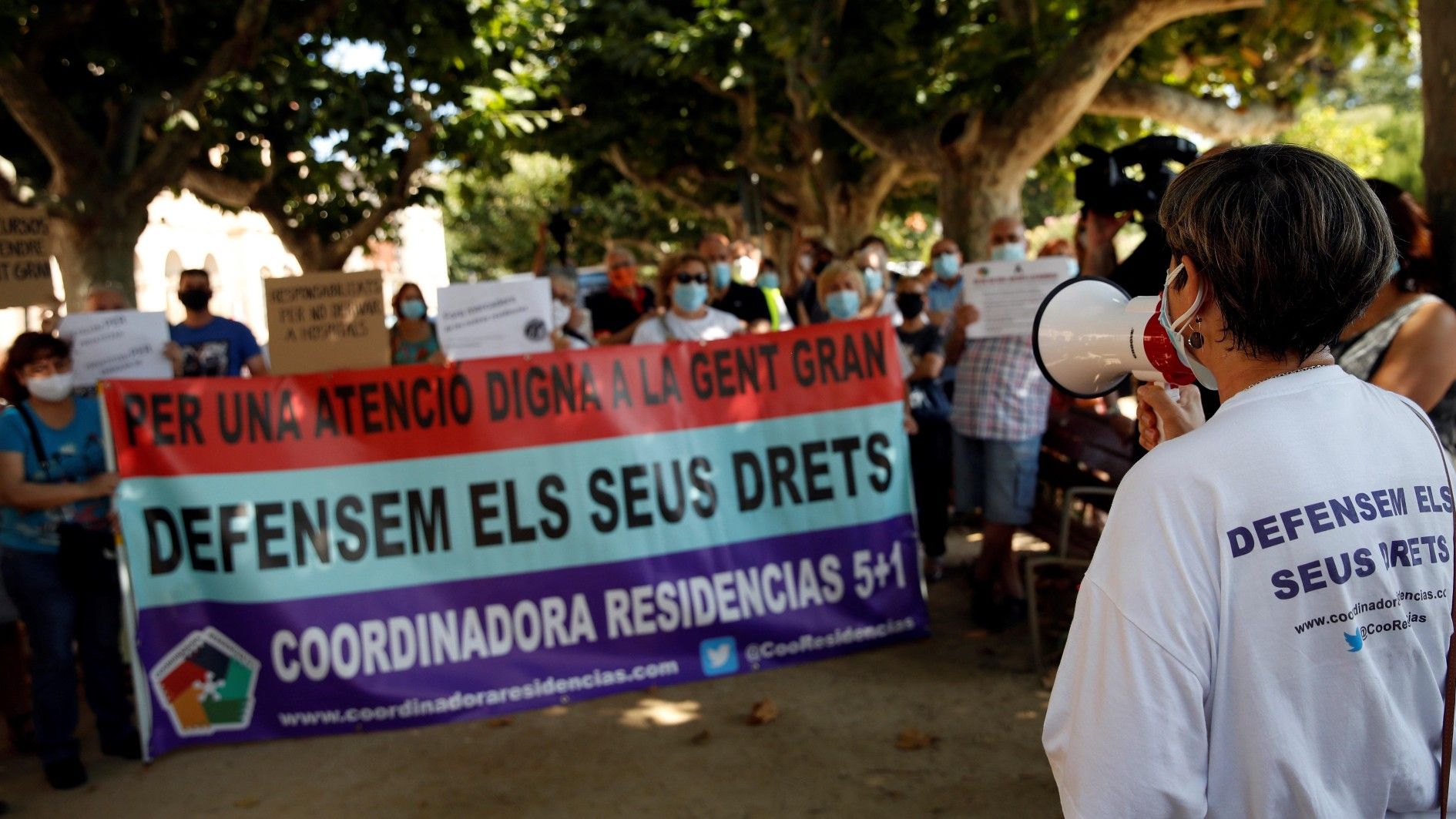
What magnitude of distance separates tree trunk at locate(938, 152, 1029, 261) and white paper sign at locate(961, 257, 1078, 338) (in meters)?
5.75

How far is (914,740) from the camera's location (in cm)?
462

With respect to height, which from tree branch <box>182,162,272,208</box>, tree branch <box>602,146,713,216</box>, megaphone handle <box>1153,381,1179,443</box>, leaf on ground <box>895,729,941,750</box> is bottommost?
leaf on ground <box>895,729,941,750</box>

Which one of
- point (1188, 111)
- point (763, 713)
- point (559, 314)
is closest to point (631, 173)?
point (1188, 111)

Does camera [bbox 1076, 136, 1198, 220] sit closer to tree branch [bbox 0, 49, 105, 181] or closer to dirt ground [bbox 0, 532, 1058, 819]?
dirt ground [bbox 0, 532, 1058, 819]

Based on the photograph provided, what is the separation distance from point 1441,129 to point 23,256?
6.26m

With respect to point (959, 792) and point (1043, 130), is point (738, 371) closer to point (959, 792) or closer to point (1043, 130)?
point (959, 792)

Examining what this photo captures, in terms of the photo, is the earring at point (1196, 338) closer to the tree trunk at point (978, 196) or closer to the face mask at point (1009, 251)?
the face mask at point (1009, 251)

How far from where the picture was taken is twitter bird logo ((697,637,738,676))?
5391 millimetres

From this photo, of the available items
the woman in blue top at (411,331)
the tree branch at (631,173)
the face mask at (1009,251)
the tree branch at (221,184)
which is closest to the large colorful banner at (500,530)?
the face mask at (1009,251)

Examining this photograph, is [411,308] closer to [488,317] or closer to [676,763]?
[488,317]

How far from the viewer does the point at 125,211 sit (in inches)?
381

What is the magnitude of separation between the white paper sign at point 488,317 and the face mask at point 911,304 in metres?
1.99

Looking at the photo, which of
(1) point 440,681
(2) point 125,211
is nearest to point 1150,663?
(1) point 440,681

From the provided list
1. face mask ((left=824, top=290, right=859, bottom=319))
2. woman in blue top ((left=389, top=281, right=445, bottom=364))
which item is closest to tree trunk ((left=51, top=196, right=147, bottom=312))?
woman in blue top ((left=389, top=281, right=445, bottom=364))
